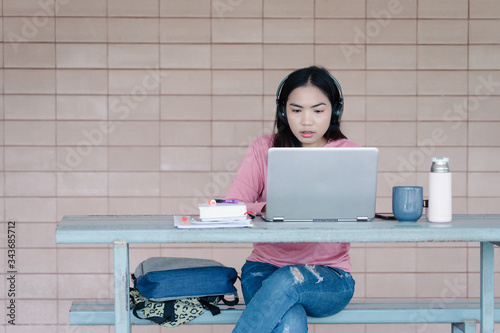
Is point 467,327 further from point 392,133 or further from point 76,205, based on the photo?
point 76,205

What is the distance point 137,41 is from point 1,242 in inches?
52.0

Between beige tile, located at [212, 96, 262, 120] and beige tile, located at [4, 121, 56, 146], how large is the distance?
889 millimetres

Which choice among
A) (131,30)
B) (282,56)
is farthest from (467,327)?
(131,30)

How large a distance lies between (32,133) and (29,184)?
278mm

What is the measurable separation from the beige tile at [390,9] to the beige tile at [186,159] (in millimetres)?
1183

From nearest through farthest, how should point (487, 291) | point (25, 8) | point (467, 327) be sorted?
point (487, 291)
point (467, 327)
point (25, 8)

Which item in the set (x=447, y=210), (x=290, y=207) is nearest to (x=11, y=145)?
(x=290, y=207)

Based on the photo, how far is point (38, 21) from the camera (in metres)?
3.21

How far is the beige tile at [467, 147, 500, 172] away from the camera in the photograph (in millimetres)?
3287

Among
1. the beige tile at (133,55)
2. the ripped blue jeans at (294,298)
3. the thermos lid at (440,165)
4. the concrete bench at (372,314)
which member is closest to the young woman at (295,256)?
the ripped blue jeans at (294,298)

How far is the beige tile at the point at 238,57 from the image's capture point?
10.6ft

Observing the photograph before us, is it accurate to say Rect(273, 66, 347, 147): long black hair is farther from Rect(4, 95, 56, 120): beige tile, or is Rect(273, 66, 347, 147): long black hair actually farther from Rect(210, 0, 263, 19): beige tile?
Rect(4, 95, 56, 120): beige tile

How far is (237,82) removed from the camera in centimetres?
325

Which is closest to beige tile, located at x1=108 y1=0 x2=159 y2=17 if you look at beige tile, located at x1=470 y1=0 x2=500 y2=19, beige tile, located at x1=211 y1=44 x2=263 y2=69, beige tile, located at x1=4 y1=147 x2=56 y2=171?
beige tile, located at x1=211 y1=44 x2=263 y2=69
